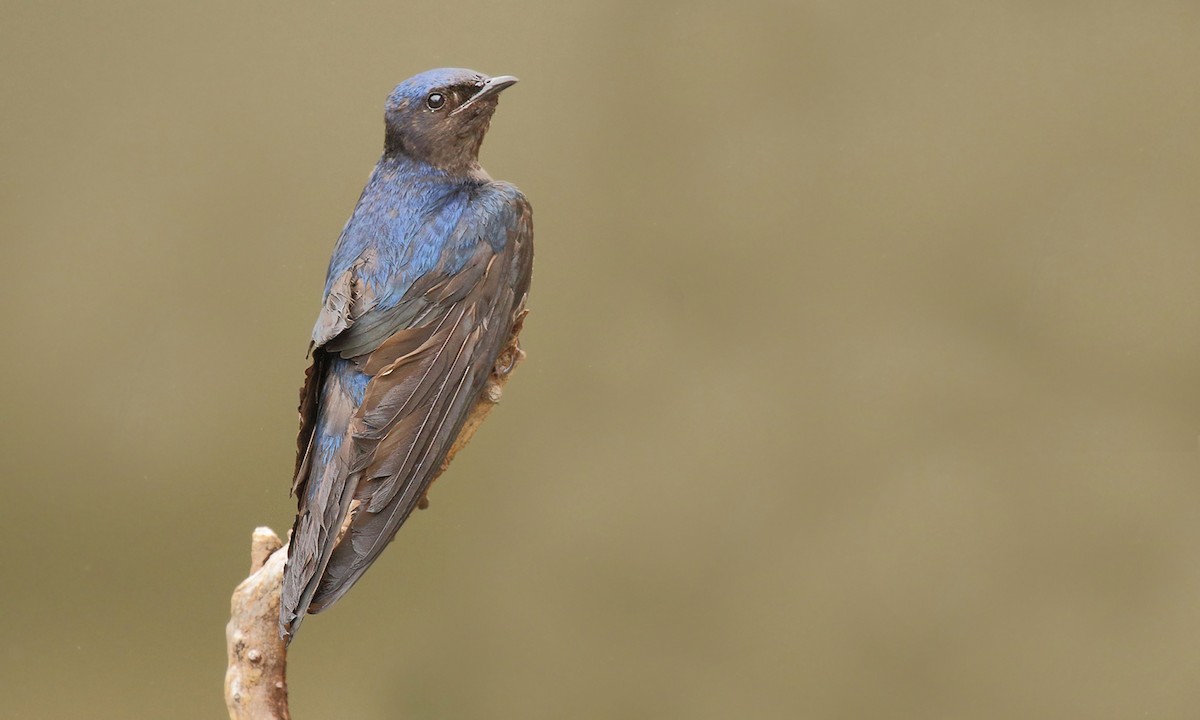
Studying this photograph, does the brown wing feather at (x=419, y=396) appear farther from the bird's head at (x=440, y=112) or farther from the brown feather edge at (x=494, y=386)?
the bird's head at (x=440, y=112)

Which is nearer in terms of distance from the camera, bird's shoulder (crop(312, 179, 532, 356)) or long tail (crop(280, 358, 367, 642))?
long tail (crop(280, 358, 367, 642))

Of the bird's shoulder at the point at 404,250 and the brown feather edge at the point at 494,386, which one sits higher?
the bird's shoulder at the point at 404,250

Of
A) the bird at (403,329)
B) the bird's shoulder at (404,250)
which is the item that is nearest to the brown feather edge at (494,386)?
the bird at (403,329)

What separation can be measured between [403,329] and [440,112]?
477 millimetres

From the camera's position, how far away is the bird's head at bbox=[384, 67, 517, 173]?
274cm

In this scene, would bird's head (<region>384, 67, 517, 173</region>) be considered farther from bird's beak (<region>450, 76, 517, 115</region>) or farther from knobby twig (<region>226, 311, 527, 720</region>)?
knobby twig (<region>226, 311, 527, 720</region>)

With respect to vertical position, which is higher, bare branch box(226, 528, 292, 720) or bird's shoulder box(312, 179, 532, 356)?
bird's shoulder box(312, 179, 532, 356)

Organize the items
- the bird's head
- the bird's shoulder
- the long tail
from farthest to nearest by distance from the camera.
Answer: the bird's head, the bird's shoulder, the long tail

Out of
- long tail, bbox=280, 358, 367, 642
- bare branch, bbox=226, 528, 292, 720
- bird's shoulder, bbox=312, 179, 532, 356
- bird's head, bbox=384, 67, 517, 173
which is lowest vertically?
bare branch, bbox=226, 528, 292, 720

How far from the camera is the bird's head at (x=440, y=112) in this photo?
274cm

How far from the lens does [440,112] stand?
2.75 meters

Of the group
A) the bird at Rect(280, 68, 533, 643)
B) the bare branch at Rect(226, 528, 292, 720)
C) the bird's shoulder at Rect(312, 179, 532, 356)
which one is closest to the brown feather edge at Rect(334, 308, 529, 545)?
the bird at Rect(280, 68, 533, 643)

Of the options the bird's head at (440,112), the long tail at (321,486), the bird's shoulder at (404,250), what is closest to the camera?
the long tail at (321,486)

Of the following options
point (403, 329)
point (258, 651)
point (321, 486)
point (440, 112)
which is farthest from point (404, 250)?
point (258, 651)
